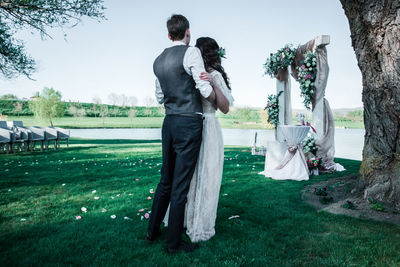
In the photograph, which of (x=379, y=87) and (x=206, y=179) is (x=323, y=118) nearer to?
(x=379, y=87)

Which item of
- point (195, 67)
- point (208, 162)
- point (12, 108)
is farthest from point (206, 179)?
point (12, 108)

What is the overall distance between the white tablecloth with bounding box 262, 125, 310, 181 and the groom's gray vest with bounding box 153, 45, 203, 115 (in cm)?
435

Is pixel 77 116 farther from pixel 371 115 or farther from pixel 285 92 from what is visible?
pixel 371 115

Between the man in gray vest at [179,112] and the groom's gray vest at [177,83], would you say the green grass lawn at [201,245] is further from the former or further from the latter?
the groom's gray vest at [177,83]

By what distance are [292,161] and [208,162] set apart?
4.21m

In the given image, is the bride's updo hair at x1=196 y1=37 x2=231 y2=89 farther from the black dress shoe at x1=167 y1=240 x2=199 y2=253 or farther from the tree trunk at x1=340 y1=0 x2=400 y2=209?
the tree trunk at x1=340 y1=0 x2=400 y2=209

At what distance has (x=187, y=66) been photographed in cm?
225

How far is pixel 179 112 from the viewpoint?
2373 millimetres

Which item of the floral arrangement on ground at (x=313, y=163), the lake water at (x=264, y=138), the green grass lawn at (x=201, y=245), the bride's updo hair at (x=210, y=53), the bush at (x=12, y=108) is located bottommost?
the lake water at (x=264, y=138)

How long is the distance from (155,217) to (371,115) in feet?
10.8

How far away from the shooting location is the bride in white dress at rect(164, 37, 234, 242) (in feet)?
8.52

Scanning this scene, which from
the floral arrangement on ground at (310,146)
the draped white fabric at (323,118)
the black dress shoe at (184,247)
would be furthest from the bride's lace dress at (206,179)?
the draped white fabric at (323,118)

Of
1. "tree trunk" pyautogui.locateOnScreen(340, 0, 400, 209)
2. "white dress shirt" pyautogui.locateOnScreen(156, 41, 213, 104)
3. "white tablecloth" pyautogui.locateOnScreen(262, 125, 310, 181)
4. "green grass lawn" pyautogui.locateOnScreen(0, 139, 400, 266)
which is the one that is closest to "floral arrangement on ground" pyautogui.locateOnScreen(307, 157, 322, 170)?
"white tablecloth" pyautogui.locateOnScreen(262, 125, 310, 181)

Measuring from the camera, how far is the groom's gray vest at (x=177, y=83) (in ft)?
7.54
